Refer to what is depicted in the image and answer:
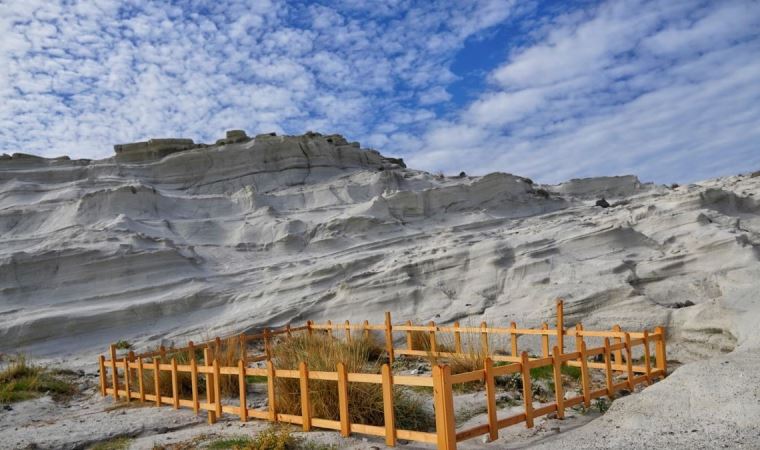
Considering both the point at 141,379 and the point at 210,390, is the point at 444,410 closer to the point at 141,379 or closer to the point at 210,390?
the point at 210,390

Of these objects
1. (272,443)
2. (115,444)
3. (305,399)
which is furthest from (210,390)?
(272,443)

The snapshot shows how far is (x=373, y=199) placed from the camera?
25.5 m

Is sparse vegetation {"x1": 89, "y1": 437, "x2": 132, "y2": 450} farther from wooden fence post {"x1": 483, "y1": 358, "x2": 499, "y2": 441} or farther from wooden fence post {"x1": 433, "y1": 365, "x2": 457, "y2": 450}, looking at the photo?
wooden fence post {"x1": 483, "y1": 358, "x2": 499, "y2": 441}

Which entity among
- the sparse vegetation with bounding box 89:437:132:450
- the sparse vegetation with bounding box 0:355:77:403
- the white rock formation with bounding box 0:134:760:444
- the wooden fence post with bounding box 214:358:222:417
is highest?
the white rock formation with bounding box 0:134:760:444

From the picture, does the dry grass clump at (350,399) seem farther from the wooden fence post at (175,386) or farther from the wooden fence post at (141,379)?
the wooden fence post at (141,379)

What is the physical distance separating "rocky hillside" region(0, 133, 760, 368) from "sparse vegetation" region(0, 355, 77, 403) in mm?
3536

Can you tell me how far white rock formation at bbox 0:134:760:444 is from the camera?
51.7 ft

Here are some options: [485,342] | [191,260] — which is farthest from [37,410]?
[191,260]

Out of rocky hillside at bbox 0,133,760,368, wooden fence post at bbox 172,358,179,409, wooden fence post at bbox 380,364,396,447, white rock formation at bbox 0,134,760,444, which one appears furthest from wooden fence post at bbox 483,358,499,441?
rocky hillside at bbox 0,133,760,368

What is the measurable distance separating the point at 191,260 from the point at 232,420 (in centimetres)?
1376

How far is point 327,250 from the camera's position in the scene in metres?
23.2

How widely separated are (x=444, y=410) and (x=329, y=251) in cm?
1687

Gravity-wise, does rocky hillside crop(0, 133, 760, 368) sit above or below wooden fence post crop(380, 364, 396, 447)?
above

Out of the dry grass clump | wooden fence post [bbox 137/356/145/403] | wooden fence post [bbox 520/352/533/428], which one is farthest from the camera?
wooden fence post [bbox 137/356/145/403]
